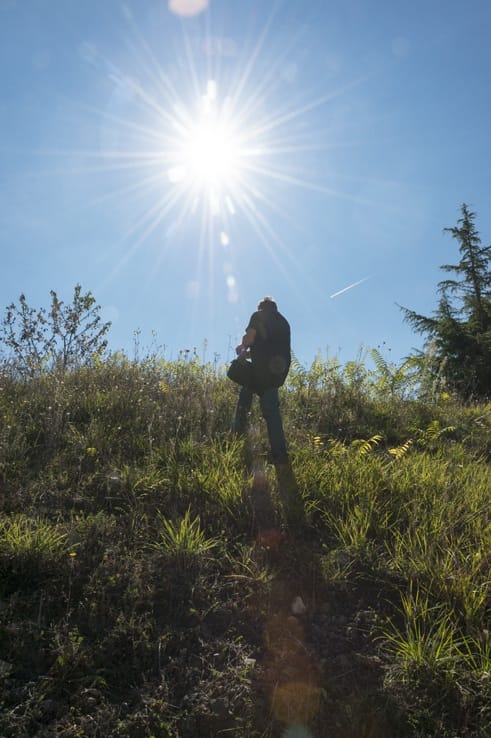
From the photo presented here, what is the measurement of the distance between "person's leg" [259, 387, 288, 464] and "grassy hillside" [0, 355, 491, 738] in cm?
21

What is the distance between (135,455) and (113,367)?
9.16ft

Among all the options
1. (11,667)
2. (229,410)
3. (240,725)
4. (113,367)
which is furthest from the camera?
(113,367)

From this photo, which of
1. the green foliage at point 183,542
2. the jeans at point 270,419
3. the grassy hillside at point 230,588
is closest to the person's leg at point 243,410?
the jeans at point 270,419

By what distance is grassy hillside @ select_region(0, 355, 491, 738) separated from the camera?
240 cm

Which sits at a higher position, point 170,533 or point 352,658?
point 170,533

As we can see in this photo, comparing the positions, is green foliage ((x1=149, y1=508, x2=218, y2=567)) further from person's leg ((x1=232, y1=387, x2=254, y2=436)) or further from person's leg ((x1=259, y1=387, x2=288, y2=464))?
person's leg ((x1=232, y1=387, x2=254, y2=436))

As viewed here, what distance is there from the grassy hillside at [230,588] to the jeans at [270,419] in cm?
22

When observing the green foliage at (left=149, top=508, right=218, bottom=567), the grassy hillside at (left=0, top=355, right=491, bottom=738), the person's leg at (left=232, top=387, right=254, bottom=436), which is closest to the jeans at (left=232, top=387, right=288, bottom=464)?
the person's leg at (left=232, top=387, right=254, bottom=436)

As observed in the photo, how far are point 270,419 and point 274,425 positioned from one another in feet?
0.35

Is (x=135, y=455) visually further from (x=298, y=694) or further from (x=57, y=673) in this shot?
(x=298, y=694)

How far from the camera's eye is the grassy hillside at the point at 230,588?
2404 millimetres

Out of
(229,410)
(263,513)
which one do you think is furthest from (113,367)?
(263,513)

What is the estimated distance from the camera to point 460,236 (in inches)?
677

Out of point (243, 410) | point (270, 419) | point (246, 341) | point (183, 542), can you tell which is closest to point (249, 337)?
point (246, 341)
